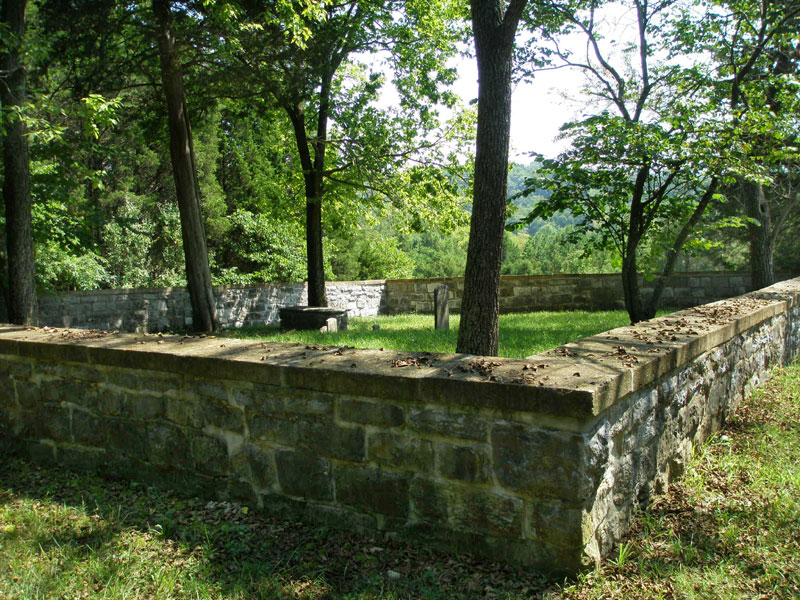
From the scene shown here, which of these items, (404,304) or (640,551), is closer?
(640,551)

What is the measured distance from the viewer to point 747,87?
8.94 metres

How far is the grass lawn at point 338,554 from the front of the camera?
2.35 m

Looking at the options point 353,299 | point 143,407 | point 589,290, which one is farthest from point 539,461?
point 353,299

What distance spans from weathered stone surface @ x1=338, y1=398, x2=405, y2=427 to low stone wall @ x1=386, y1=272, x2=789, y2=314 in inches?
488

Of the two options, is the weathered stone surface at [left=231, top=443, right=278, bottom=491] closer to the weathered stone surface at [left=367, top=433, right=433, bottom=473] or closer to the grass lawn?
the grass lawn

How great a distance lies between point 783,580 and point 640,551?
0.53m

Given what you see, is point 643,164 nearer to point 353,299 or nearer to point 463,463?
point 463,463

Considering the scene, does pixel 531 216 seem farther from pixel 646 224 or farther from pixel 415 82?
pixel 415 82

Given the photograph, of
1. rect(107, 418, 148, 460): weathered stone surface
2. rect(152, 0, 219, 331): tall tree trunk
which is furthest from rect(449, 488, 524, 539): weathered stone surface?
rect(152, 0, 219, 331): tall tree trunk


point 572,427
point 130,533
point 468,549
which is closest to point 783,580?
point 572,427

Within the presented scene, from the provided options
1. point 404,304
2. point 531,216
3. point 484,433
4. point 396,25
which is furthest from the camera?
point 404,304

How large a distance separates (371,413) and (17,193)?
6957 mm

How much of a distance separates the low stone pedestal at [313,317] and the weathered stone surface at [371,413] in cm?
862

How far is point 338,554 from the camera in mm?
2684
